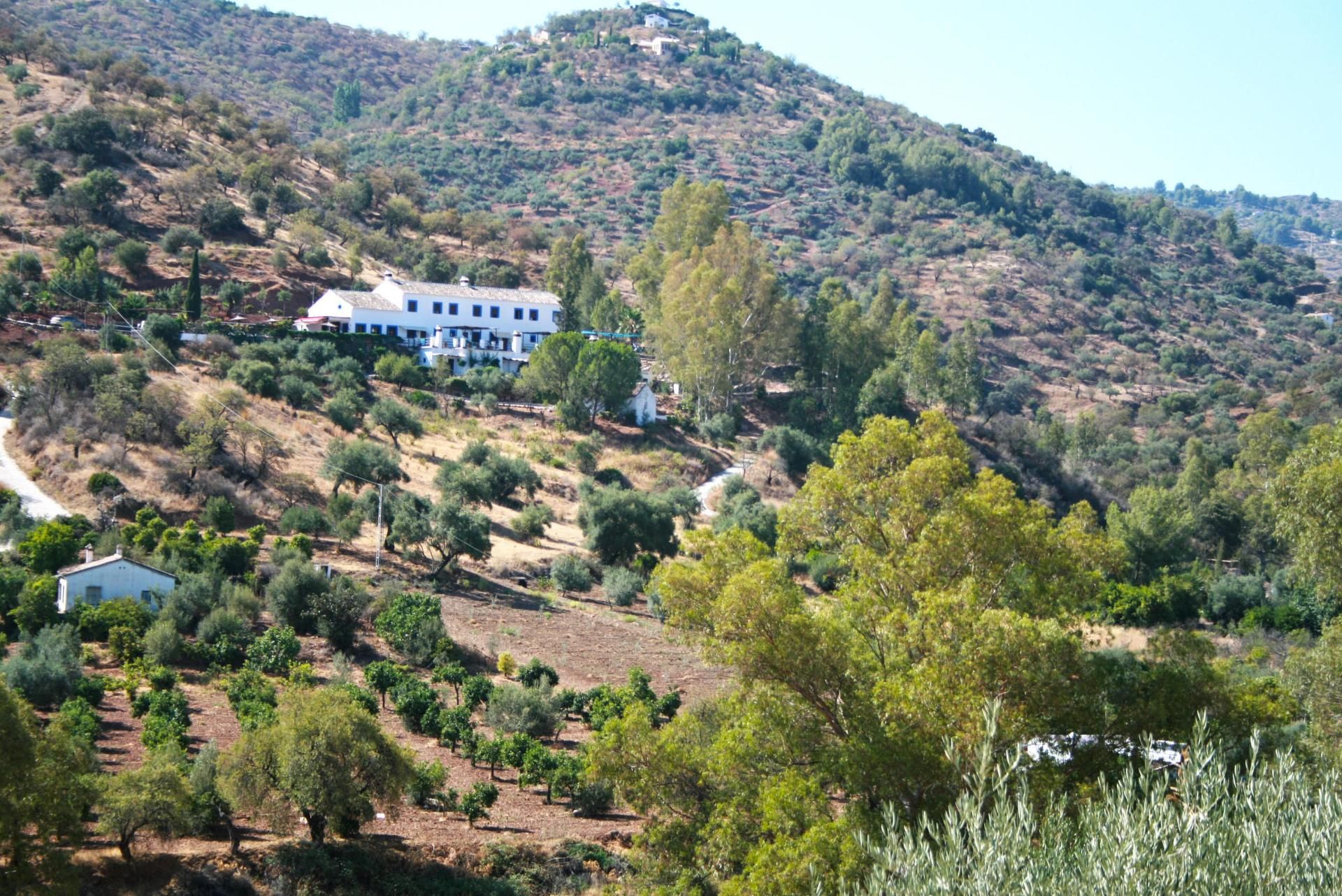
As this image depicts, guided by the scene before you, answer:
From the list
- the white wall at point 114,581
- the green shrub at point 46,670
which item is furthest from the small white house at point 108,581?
the green shrub at point 46,670

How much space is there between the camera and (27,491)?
36.1 meters

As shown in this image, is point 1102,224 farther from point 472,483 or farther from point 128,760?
point 128,760

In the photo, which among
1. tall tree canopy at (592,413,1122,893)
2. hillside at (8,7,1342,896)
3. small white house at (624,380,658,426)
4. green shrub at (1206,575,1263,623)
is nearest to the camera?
tall tree canopy at (592,413,1122,893)

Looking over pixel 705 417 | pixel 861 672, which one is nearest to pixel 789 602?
pixel 861 672

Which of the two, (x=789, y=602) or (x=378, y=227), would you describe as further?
(x=378, y=227)

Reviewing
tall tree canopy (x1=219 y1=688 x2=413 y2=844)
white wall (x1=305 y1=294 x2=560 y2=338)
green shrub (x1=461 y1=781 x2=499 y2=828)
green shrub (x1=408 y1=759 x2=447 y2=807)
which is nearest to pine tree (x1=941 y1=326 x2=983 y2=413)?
white wall (x1=305 y1=294 x2=560 y2=338)

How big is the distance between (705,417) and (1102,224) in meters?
81.3

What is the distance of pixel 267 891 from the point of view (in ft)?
58.2

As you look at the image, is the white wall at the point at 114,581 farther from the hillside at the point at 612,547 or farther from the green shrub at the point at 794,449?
the green shrub at the point at 794,449

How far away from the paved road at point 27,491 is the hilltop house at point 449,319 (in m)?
18.8

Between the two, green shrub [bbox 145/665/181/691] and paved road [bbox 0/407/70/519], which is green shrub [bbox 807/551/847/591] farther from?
paved road [bbox 0/407/70/519]

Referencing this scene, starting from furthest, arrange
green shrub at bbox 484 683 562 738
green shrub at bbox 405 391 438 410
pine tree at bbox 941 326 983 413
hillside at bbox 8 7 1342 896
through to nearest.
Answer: pine tree at bbox 941 326 983 413
green shrub at bbox 405 391 438 410
green shrub at bbox 484 683 562 738
hillside at bbox 8 7 1342 896

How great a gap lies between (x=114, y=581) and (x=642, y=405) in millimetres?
31797

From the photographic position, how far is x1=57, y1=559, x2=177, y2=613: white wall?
2852 cm
